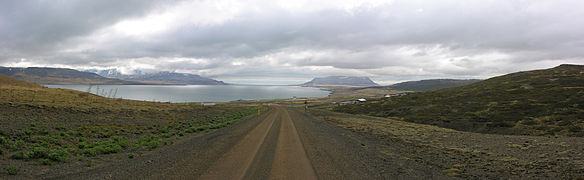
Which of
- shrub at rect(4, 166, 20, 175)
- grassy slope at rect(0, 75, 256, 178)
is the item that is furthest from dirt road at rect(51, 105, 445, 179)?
grassy slope at rect(0, 75, 256, 178)

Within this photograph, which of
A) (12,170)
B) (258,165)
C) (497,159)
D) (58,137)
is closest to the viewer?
(12,170)

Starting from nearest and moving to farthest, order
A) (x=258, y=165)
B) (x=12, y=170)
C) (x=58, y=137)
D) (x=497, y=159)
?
(x=12, y=170)
(x=258, y=165)
(x=497, y=159)
(x=58, y=137)

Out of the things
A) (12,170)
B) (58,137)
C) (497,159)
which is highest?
(12,170)

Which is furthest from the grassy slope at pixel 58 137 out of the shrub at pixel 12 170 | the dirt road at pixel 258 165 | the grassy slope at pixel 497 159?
the grassy slope at pixel 497 159

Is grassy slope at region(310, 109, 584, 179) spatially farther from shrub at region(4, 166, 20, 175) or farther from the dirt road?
shrub at region(4, 166, 20, 175)

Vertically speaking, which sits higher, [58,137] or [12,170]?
[12,170]

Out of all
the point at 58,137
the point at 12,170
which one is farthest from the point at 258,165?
the point at 58,137

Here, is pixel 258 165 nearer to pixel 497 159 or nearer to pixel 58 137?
pixel 497 159

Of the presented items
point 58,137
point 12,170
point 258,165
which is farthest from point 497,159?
point 58,137

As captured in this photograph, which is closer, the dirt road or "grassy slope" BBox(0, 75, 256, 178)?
the dirt road

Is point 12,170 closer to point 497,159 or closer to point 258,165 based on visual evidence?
point 258,165

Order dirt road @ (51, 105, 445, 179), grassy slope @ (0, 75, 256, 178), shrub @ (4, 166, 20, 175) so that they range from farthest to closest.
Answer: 1. grassy slope @ (0, 75, 256, 178)
2. dirt road @ (51, 105, 445, 179)
3. shrub @ (4, 166, 20, 175)

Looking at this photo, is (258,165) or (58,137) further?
(58,137)

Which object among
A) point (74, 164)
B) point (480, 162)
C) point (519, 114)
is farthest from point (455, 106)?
point (74, 164)
